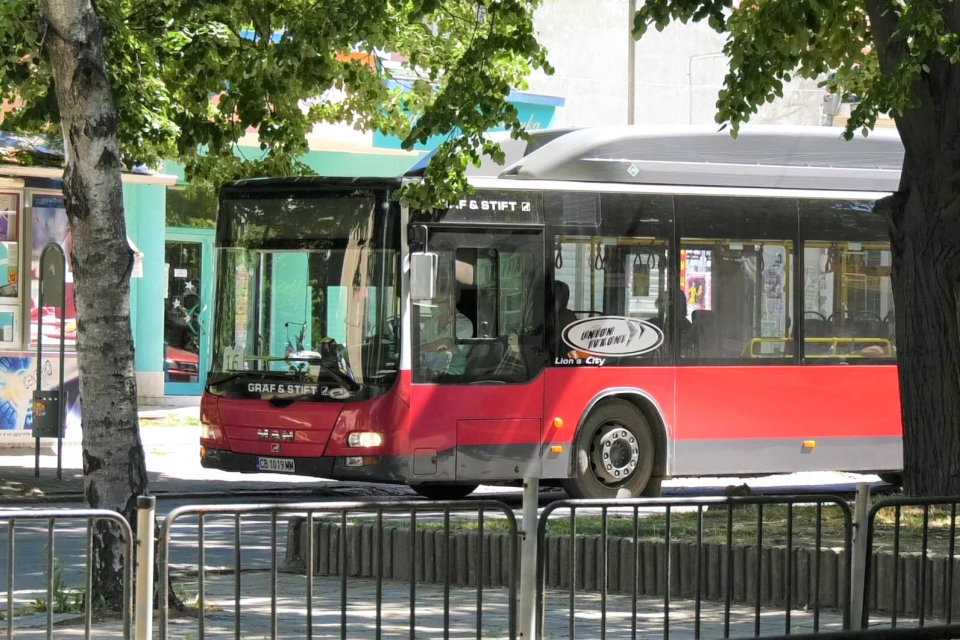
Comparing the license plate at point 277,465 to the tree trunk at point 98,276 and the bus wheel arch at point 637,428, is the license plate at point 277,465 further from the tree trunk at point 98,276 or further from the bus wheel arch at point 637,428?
the tree trunk at point 98,276

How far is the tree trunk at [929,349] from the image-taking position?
11.4 metres

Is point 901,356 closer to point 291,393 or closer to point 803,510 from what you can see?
point 803,510

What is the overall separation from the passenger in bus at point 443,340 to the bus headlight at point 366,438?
2.57ft

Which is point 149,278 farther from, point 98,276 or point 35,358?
point 98,276

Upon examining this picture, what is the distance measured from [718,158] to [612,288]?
6.07 ft

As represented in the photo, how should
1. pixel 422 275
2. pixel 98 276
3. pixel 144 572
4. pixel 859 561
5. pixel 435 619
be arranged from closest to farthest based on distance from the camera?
pixel 144 572
pixel 859 561
pixel 435 619
pixel 98 276
pixel 422 275

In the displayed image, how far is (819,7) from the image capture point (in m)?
12.0

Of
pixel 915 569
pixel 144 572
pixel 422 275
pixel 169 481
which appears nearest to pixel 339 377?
pixel 422 275

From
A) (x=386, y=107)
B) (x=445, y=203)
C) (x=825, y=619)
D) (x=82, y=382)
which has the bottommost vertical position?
(x=825, y=619)

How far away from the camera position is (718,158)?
16297mm

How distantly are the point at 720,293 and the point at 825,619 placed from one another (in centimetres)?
832

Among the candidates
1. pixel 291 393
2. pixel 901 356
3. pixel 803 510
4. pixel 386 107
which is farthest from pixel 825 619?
pixel 386 107

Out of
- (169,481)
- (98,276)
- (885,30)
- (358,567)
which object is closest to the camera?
(98,276)

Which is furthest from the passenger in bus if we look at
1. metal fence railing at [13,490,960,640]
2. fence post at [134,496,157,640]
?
fence post at [134,496,157,640]
